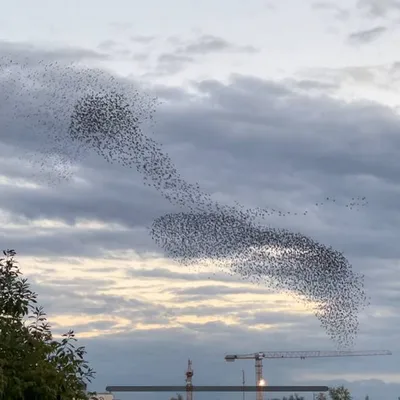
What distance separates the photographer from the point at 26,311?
49.1m

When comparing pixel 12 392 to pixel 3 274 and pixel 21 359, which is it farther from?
pixel 3 274

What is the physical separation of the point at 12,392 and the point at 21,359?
345 cm

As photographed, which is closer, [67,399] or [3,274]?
[67,399]

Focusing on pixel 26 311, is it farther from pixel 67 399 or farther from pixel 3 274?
pixel 67 399

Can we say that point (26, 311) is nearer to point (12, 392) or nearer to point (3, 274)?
point (3, 274)

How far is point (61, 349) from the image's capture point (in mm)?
48500

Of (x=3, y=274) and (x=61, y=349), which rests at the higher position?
(x=3, y=274)

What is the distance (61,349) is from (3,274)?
504cm

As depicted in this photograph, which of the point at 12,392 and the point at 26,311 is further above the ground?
the point at 26,311

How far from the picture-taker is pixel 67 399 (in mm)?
46188

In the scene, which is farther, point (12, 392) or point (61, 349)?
point (61, 349)

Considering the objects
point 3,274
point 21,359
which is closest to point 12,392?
point 21,359

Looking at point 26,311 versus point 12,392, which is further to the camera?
point 26,311

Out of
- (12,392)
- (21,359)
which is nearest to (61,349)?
(21,359)
